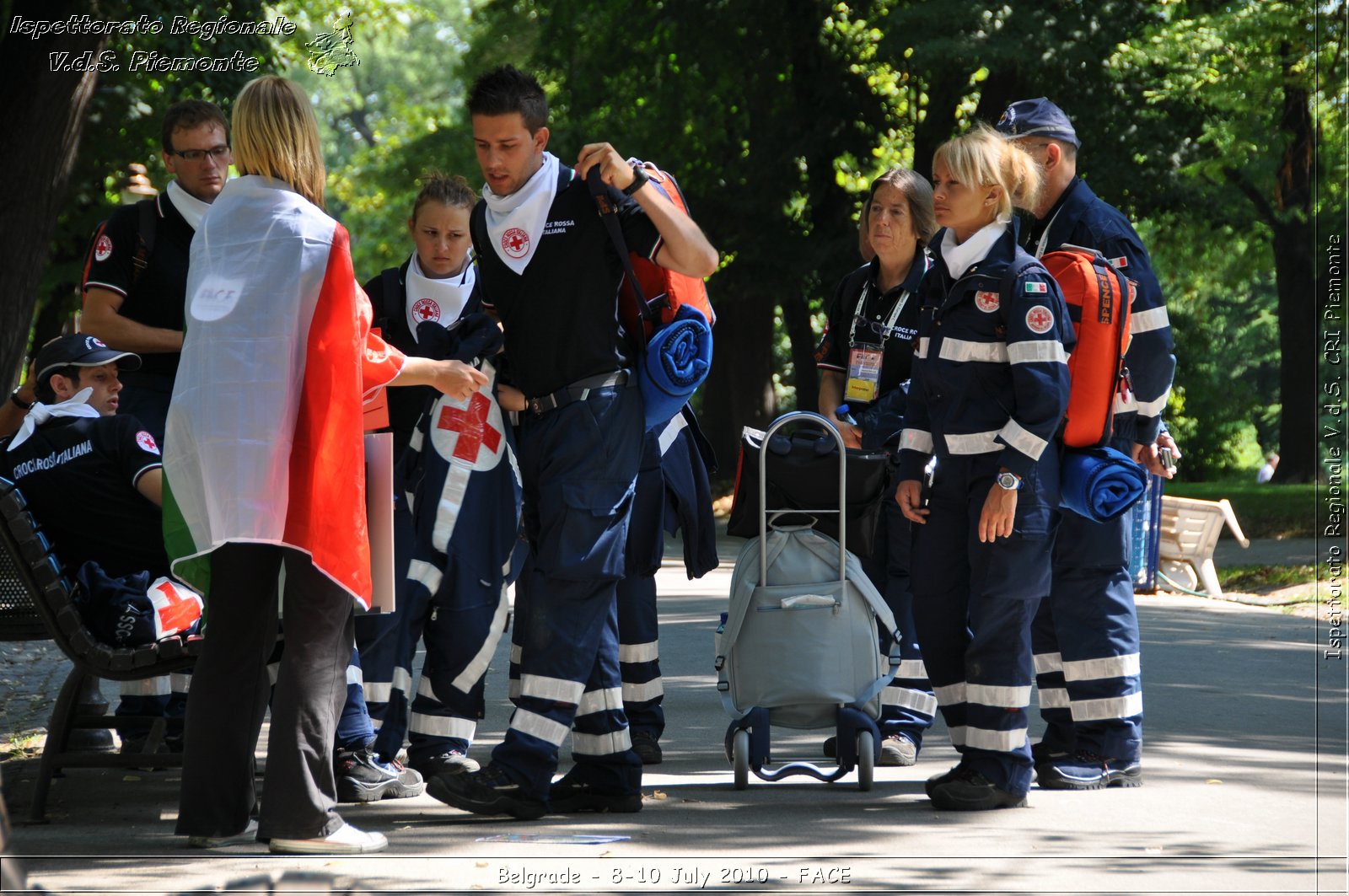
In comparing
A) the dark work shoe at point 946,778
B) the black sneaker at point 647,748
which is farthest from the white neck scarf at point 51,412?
the dark work shoe at point 946,778

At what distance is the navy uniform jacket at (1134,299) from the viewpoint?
604 centimetres

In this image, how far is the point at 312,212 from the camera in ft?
14.8

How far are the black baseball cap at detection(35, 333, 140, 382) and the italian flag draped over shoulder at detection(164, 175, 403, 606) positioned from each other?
1364 millimetres

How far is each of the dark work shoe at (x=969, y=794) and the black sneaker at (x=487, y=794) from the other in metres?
1.32

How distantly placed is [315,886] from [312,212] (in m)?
1.86

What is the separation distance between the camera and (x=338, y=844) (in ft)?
14.7

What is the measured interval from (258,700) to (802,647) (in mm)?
1924

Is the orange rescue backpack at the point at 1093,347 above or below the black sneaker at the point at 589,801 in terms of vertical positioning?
above

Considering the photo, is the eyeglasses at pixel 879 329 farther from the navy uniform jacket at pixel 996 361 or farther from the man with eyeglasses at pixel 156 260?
the man with eyeglasses at pixel 156 260

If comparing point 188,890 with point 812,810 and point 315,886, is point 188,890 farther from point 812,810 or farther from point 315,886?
point 812,810

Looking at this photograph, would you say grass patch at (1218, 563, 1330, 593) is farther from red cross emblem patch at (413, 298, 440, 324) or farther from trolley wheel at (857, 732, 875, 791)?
red cross emblem patch at (413, 298, 440, 324)

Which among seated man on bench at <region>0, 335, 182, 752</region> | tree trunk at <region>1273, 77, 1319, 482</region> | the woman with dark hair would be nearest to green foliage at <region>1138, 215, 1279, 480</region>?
tree trunk at <region>1273, 77, 1319, 482</region>

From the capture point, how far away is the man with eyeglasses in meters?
6.21

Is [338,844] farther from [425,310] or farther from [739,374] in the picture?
[739,374]
